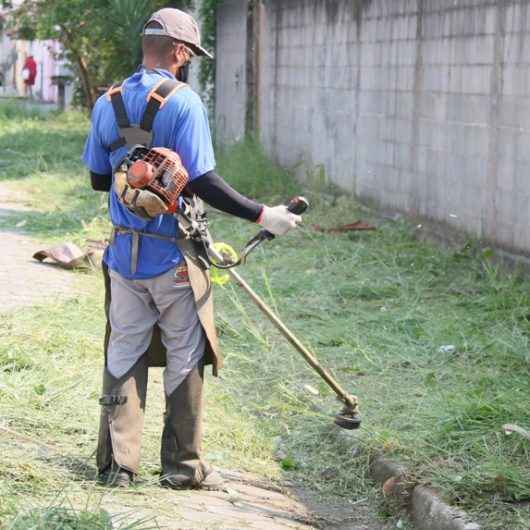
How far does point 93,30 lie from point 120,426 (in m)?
17.8

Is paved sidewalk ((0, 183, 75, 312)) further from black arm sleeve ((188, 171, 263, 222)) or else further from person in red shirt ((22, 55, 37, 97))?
person in red shirt ((22, 55, 37, 97))

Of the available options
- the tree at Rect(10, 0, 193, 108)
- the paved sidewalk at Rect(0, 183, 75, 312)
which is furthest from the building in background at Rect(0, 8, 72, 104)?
the paved sidewalk at Rect(0, 183, 75, 312)

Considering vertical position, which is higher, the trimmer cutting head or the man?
the man

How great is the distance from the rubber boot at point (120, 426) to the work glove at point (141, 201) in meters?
0.70

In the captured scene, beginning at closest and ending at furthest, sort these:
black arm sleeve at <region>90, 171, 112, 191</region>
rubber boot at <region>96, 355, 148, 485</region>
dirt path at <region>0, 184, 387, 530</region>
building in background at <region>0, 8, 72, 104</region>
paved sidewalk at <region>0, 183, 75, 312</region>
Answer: dirt path at <region>0, 184, 387, 530</region> < rubber boot at <region>96, 355, 148, 485</region> < black arm sleeve at <region>90, 171, 112, 191</region> < paved sidewalk at <region>0, 183, 75, 312</region> < building in background at <region>0, 8, 72, 104</region>

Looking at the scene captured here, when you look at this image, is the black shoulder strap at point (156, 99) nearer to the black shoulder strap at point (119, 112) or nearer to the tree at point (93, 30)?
the black shoulder strap at point (119, 112)

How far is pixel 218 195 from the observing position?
5051 millimetres

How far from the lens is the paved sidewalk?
897cm

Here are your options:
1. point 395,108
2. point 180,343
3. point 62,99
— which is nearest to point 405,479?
point 180,343

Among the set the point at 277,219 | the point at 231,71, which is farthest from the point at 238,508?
the point at 231,71

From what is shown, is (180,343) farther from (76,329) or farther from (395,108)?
(395,108)

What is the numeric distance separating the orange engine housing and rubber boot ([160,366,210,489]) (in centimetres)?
81

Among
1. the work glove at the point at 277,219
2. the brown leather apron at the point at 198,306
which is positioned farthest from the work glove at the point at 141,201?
the work glove at the point at 277,219

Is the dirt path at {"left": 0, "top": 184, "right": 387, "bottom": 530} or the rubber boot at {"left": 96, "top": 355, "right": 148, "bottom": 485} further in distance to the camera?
the rubber boot at {"left": 96, "top": 355, "right": 148, "bottom": 485}
